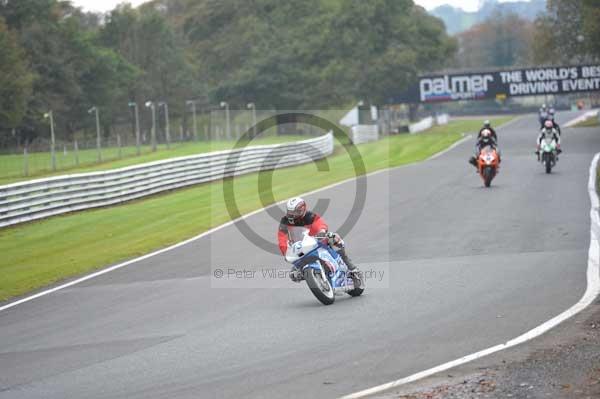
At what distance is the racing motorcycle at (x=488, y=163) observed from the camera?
1083 inches

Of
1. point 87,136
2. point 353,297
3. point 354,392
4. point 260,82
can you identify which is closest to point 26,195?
point 353,297

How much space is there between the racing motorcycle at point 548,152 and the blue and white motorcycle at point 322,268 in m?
18.5

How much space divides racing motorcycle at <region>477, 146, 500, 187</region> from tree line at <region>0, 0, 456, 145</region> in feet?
149

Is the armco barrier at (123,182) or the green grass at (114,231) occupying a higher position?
the armco barrier at (123,182)

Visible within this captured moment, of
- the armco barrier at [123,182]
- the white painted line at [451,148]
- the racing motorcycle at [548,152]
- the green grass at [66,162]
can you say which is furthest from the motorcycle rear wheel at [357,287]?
the white painted line at [451,148]

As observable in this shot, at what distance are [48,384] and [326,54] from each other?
266ft

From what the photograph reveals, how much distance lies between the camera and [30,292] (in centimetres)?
1603

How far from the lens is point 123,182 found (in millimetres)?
30078

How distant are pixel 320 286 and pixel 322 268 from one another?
0.26 meters

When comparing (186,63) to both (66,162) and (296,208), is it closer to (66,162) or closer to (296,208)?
(66,162)

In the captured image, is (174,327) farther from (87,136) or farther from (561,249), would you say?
(87,136)
